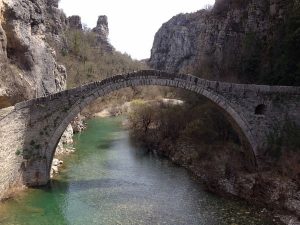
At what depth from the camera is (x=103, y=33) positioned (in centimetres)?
7119

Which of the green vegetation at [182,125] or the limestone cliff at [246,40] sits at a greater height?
the limestone cliff at [246,40]

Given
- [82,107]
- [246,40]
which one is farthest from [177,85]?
[246,40]

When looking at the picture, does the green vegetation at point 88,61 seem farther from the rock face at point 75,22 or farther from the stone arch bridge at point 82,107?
the stone arch bridge at point 82,107

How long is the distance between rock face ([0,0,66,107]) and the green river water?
4.27 meters

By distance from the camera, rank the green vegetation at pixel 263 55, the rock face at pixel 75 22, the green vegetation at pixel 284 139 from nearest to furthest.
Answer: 1. the green vegetation at pixel 284 139
2. the green vegetation at pixel 263 55
3. the rock face at pixel 75 22

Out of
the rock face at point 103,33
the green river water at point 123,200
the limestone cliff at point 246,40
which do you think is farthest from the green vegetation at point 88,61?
the green river water at point 123,200

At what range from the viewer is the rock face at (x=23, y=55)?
61.5ft

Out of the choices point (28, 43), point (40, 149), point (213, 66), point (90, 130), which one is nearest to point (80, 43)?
point (90, 130)

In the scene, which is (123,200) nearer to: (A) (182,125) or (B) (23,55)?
(B) (23,55)

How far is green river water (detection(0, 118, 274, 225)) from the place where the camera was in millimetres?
14188

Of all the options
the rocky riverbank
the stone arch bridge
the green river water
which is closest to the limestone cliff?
the stone arch bridge

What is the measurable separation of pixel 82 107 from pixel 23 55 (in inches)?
224

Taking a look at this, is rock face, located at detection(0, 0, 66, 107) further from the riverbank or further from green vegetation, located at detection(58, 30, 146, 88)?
green vegetation, located at detection(58, 30, 146, 88)

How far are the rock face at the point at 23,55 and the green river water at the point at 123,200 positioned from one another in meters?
4.27
